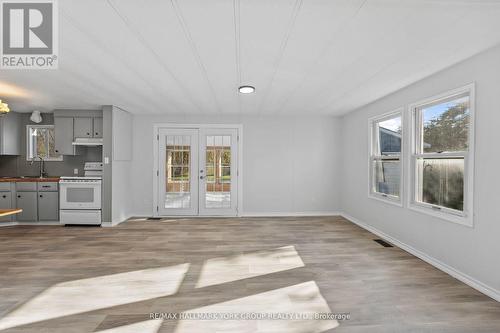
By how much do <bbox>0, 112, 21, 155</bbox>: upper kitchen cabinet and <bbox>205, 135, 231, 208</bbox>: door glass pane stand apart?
4.18m

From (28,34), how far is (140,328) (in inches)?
106

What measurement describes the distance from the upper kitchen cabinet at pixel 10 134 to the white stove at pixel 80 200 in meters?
1.64

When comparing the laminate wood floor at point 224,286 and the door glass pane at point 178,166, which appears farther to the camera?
the door glass pane at point 178,166

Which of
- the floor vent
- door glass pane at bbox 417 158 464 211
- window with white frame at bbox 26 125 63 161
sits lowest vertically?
the floor vent

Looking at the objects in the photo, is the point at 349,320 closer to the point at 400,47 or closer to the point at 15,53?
the point at 400,47

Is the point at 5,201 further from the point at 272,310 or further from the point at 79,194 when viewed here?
the point at 272,310

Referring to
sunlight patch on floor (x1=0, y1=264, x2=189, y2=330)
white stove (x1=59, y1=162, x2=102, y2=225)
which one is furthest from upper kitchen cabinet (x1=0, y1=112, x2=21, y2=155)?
sunlight patch on floor (x1=0, y1=264, x2=189, y2=330)

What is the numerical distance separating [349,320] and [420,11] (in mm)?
2428

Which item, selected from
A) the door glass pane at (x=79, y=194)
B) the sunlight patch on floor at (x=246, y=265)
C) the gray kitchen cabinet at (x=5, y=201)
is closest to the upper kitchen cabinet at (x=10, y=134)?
the gray kitchen cabinet at (x=5, y=201)

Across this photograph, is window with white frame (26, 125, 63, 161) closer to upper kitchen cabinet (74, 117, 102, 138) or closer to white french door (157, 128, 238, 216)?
upper kitchen cabinet (74, 117, 102, 138)

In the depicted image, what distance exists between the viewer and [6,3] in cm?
204

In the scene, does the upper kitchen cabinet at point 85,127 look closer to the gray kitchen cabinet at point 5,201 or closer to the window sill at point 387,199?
the gray kitchen cabinet at point 5,201

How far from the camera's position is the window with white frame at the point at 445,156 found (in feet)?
9.81

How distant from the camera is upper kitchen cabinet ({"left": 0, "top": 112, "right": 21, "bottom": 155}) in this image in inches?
228
